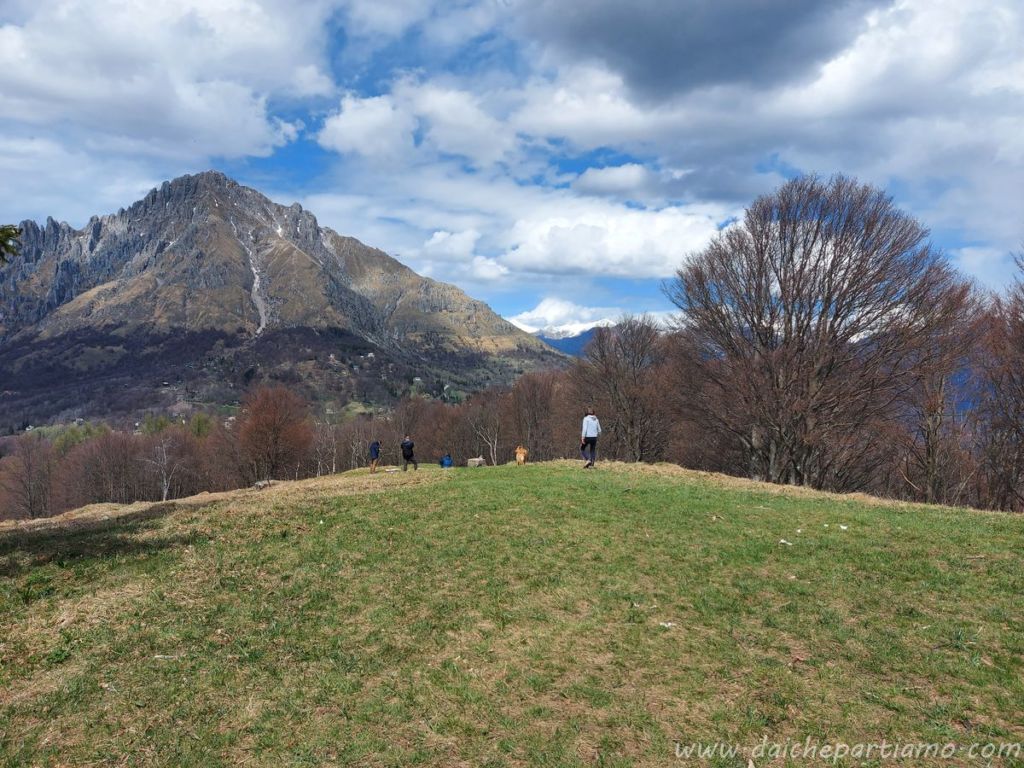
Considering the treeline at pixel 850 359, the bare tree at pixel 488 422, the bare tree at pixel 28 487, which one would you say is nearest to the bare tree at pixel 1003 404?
the treeline at pixel 850 359

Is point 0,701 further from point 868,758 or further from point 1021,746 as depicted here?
point 1021,746

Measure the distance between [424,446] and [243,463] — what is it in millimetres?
36881

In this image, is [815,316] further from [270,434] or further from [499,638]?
[270,434]

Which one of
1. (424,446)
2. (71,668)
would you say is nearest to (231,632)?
(71,668)

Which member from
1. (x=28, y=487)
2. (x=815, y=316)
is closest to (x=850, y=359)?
(x=815, y=316)

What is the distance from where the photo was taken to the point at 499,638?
9805 millimetres

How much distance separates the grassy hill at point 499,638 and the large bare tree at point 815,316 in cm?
1527

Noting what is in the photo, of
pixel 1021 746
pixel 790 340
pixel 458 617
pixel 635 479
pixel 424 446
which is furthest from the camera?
pixel 424 446

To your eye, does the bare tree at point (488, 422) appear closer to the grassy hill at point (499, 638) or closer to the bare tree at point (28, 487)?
the grassy hill at point (499, 638)

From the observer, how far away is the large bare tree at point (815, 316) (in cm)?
2895

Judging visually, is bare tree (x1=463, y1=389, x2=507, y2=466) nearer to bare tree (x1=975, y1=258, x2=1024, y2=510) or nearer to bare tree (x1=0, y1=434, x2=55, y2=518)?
bare tree (x1=975, y1=258, x2=1024, y2=510)

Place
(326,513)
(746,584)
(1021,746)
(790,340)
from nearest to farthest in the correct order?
(1021,746) < (746,584) < (326,513) < (790,340)

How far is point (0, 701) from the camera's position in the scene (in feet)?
25.8

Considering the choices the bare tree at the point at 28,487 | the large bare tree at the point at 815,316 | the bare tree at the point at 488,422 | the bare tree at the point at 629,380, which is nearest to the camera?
the large bare tree at the point at 815,316
